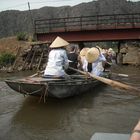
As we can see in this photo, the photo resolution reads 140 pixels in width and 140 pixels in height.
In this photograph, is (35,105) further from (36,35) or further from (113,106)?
(36,35)

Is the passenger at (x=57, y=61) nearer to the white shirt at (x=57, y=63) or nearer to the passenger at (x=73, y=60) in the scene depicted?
the white shirt at (x=57, y=63)

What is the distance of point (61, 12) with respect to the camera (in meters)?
110

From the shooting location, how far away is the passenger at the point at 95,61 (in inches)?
612

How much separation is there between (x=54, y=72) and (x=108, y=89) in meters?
4.09

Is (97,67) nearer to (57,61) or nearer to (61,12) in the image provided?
(57,61)

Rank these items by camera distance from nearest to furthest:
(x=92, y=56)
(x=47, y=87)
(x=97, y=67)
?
(x=47, y=87) → (x=92, y=56) → (x=97, y=67)

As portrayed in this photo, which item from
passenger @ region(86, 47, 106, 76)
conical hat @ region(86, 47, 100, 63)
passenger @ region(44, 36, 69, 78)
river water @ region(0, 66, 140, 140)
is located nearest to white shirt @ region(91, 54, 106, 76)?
passenger @ region(86, 47, 106, 76)

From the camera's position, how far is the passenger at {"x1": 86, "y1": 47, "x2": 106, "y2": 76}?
15.6m

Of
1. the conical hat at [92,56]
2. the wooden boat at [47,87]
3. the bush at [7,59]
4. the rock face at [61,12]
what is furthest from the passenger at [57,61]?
the rock face at [61,12]

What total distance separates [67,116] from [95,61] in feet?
16.3

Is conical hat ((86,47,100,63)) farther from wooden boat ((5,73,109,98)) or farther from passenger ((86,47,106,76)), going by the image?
wooden boat ((5,73,109,98))

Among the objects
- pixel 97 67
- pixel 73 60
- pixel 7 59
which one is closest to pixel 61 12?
pixel 7 59

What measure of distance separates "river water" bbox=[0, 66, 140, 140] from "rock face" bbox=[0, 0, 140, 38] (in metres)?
82.6

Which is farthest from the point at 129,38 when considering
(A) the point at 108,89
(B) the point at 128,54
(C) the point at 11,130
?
(C) the point at 11,130
